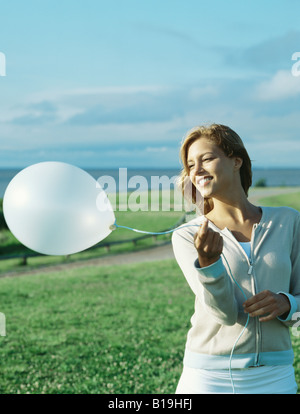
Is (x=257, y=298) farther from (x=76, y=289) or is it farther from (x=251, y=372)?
(x=76, y=289)

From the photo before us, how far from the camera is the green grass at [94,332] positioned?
6016 mm

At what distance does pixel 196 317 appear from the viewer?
223 centimetres

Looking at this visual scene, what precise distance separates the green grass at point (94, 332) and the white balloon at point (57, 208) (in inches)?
147

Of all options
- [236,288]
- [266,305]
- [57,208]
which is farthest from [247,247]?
[57,208]

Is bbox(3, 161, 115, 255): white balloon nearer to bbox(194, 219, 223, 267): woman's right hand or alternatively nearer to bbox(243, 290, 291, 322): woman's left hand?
bbox(194, 219, 223, 267): woman's right hand

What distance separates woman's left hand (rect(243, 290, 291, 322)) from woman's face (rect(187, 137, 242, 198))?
473 mm

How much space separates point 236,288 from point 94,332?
6.06 meters

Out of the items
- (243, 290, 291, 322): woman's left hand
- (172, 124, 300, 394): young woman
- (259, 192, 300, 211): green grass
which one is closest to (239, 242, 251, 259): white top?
(172, 124, 300, 394): young woman

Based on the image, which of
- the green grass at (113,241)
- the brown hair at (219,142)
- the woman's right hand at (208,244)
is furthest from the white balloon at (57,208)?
the green grass at (113,241)

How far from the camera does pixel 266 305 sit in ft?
6.63

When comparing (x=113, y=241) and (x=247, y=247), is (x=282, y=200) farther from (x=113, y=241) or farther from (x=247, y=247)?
(x=247, y=247)

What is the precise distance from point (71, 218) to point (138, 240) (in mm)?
16486

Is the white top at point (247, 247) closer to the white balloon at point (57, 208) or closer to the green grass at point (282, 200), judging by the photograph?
the white balloon at point (57, 208)

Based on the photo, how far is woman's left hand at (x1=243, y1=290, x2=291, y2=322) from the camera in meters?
2.02
